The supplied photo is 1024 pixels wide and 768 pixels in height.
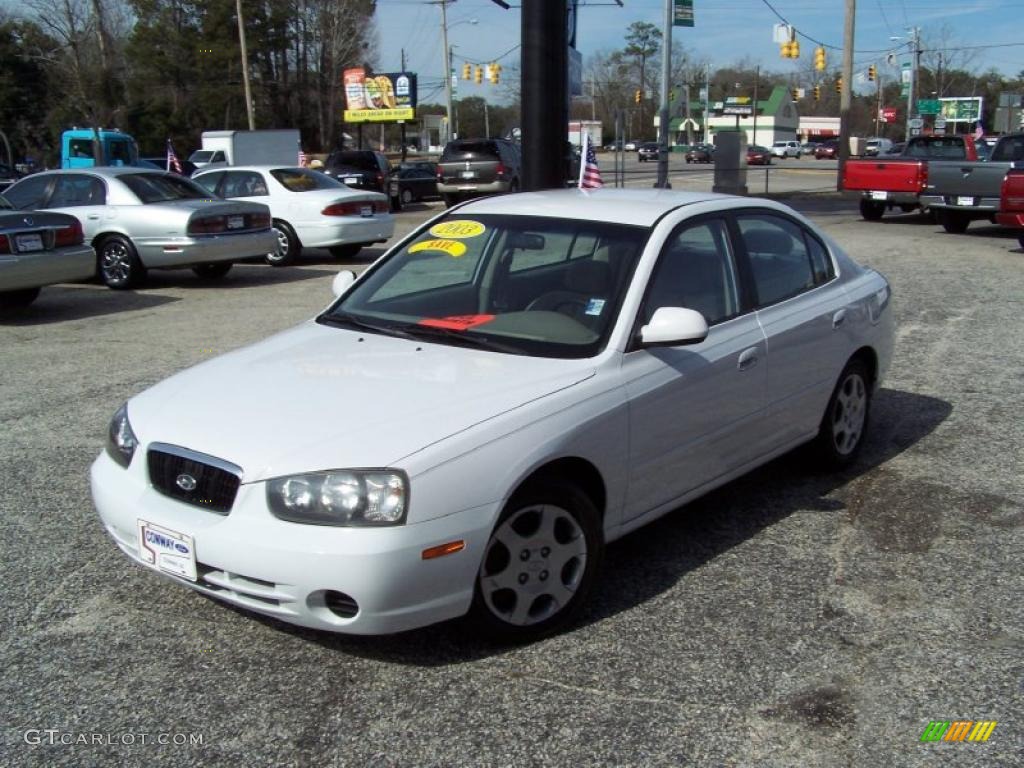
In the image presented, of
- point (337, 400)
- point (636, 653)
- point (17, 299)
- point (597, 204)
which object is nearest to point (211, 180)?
point (17, 299)

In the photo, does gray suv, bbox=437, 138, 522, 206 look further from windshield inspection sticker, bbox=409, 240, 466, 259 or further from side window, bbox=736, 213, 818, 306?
windshield inspection sticker, bbox=409, 240, 466, 259

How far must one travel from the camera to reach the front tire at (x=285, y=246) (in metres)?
14.7

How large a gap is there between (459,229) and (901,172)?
18.5 m

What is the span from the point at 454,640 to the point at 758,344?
6.32 feet

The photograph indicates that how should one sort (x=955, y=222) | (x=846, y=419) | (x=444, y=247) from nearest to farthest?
(x=444, y=247), (x=846, y=419), (x=955, y=222)

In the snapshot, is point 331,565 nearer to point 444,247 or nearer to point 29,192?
point 444,247

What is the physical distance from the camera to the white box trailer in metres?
34.8

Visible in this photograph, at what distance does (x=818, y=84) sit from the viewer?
122 m

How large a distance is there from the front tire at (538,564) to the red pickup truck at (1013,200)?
45.6 ft

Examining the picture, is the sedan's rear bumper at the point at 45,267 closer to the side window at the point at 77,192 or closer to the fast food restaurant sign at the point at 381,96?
the side window at the point at 77,192

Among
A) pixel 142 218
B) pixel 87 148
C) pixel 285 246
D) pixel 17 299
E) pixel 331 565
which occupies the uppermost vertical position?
pixel 87 148

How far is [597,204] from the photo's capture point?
15.4 ft

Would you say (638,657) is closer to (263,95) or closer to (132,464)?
(132,464)

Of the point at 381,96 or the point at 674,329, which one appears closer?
the point at 674,329
